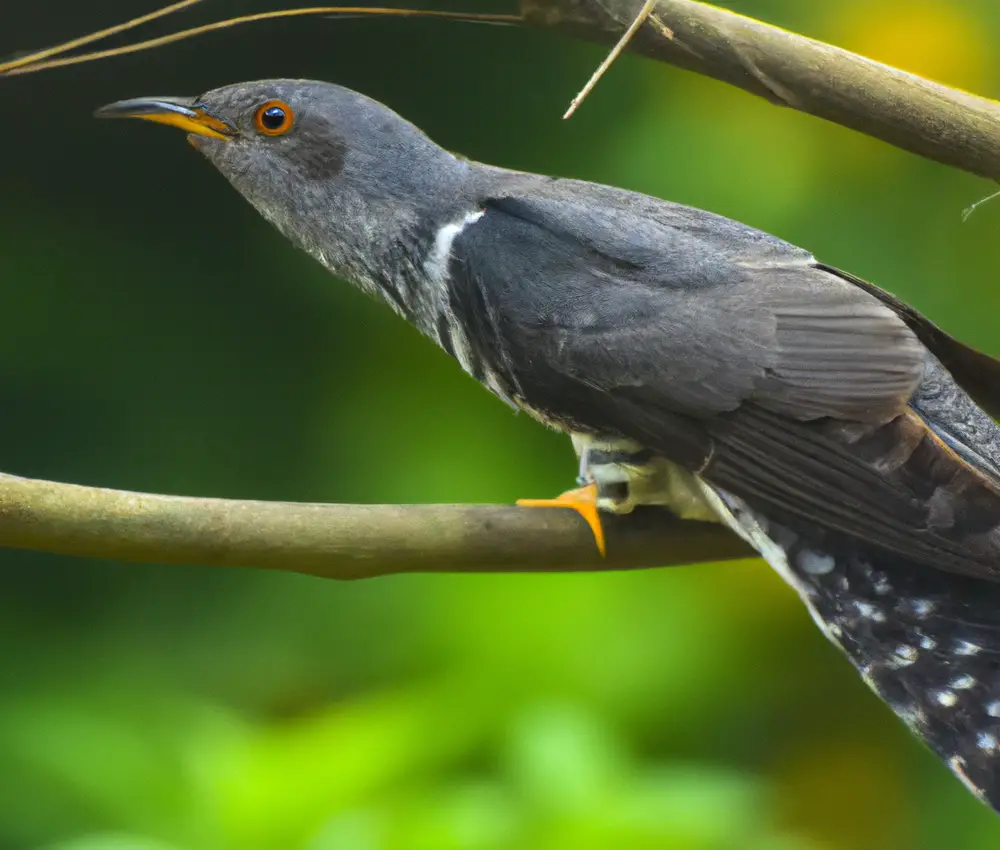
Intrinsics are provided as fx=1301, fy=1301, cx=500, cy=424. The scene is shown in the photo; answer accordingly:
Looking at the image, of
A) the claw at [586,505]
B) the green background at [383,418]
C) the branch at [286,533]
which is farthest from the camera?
the green background at [383,418]

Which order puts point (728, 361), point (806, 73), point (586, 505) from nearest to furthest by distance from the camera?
point (806, 73) → point (728, 361) → point (586, 505)

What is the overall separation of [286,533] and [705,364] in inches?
20.7

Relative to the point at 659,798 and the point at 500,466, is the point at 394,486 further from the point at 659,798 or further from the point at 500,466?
the point at 659,798

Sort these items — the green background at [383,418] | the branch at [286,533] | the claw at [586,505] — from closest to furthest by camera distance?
the branch at [286,533] < the claw at [586,505] < the green background at [383,418]

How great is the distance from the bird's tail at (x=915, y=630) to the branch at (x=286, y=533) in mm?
250

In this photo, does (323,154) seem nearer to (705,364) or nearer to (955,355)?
(705,364)

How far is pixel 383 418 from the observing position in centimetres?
267

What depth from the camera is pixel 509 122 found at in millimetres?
2668

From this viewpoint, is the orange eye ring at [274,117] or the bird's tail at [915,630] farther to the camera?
the orange eye ring at [274,117]

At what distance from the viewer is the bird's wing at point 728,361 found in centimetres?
144

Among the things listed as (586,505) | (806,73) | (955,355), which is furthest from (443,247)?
(955,355)

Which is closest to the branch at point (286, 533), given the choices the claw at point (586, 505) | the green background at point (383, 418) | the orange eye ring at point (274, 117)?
the claw at point (586, 505)

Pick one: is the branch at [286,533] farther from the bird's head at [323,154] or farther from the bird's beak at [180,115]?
the bird's beak at [180,115]

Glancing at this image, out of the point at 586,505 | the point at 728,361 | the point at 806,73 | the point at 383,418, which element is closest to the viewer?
the point at 806,73
